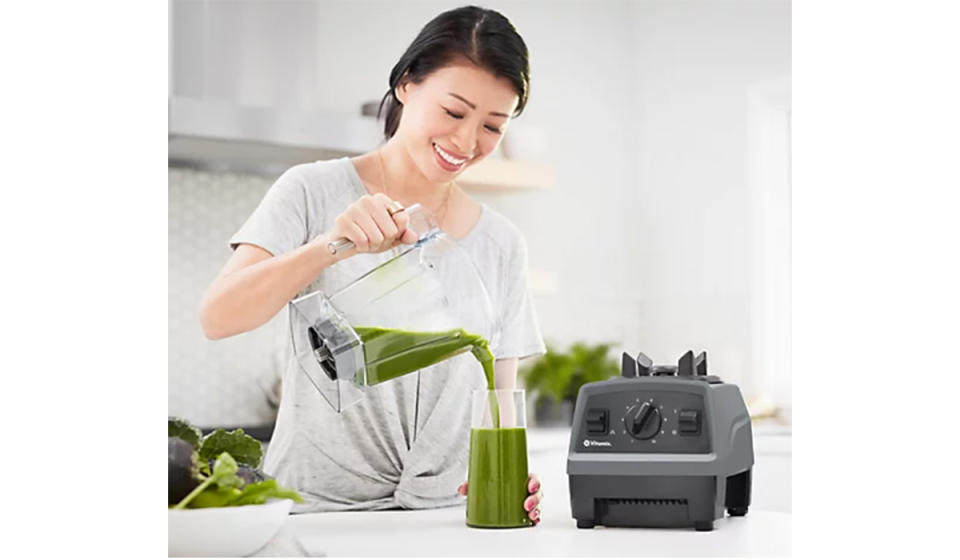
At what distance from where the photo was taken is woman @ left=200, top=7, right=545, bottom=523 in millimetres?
1445

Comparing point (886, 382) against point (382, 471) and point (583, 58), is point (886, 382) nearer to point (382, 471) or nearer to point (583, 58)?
point (382, 471)

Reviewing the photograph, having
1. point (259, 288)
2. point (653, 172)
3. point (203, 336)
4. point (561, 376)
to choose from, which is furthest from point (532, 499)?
point (653, 172)

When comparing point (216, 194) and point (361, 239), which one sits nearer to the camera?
point (361, 239)

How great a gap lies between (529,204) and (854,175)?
2523 millimetres

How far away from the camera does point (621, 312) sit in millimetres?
3617

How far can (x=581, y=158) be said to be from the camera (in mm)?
3578

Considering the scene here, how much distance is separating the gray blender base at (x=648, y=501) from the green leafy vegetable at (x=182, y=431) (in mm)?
400

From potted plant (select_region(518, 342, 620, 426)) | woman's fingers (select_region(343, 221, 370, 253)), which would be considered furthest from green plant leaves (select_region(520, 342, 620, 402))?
woman's fingers (select_region(343, 221, 370, 253))

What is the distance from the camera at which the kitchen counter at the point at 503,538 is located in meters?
1.02

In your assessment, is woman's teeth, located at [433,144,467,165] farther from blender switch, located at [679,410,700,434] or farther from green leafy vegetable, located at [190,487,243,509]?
green leafy vegetable, located at [190,487,243,509]

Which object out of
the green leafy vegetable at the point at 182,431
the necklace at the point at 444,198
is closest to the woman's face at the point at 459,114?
the necklace at the point at 444,198

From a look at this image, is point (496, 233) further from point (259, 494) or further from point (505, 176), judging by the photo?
point (505, 176)

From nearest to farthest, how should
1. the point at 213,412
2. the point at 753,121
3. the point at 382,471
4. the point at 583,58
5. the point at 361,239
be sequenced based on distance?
the point at 361,239 → the point at 382,471 → the point at 213,412 → the point at 753,121 → the point at 583,58
